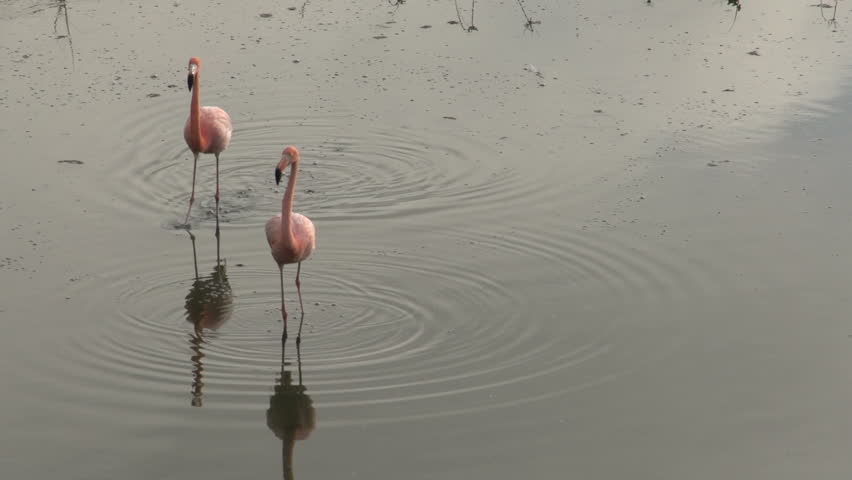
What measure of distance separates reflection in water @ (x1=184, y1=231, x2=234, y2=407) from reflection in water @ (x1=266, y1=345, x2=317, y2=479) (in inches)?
17.3

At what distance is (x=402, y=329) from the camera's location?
6.72 metres

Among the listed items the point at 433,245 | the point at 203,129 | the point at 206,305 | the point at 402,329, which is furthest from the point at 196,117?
the point at 402,329

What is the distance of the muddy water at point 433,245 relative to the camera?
19.2 feet

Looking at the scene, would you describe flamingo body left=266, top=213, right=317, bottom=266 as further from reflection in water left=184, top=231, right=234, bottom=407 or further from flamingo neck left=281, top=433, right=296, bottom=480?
flamingo neck left=281, top=433, right=296, bottom=480

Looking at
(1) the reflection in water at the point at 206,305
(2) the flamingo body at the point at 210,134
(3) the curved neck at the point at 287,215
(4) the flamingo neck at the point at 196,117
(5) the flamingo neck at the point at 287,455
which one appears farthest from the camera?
(2) the flamingo body at the point at 210,134

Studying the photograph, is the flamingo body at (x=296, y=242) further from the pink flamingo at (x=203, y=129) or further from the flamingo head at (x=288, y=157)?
the pink flamingo at (x=203, y=129)

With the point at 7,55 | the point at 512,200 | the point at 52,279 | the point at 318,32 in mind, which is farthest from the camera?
the point at 318,32

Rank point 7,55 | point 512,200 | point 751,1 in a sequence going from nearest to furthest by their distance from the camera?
point 512,200 < point 7,55 < point 751,1

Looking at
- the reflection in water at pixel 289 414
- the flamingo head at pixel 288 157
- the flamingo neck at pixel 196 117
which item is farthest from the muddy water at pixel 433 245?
the flamingo head at pixel 288 157

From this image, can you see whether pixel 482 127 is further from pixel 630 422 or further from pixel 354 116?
pixel 630 422

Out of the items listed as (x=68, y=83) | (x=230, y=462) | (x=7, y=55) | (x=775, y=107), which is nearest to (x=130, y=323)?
(x=230, y=462)

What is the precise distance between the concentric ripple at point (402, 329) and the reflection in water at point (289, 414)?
5 cm

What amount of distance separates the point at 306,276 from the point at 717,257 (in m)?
2.58

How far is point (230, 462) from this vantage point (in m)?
5.57
